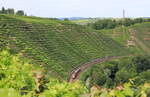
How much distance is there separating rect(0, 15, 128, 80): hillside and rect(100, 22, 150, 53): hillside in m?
10.0

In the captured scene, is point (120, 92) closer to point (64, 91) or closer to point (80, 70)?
point (64, 91)

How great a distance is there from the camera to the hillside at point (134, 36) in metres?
99.2

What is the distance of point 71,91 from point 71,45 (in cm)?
6665

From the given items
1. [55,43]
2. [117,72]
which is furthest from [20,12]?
[117,72]

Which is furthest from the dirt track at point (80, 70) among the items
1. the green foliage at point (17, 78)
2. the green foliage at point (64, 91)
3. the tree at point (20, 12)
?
the green foliage at point (64, 91)

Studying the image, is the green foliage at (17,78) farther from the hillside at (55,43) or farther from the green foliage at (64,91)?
the hillside at (55,43)

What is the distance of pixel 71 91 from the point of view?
4.87 meters

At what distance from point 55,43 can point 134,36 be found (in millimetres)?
44835

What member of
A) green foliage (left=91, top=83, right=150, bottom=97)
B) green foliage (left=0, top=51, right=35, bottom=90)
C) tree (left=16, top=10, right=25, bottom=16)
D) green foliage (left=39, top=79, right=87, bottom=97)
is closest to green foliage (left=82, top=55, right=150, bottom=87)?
green foliage (left=0, top=51, right=35, bottom=90)

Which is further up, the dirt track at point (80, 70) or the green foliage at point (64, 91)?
the green foliage at point (64, 91)

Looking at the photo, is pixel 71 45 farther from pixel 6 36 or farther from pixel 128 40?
pixel 128 40

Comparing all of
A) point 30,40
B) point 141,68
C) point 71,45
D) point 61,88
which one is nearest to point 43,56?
point 30,40

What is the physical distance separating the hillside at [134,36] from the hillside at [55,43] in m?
10.0

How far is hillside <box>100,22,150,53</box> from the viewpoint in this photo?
99.2 meters
